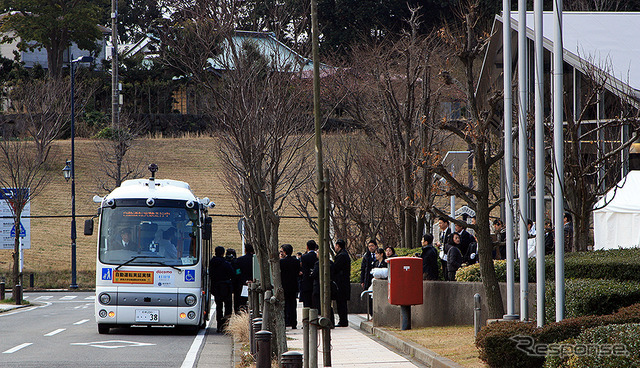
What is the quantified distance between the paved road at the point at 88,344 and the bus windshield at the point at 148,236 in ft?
5.33

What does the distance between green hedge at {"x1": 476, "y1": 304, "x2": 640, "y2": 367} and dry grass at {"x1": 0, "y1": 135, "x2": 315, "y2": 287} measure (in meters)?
28.6

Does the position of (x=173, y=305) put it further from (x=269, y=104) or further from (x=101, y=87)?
Answer: (x=101, y=87)

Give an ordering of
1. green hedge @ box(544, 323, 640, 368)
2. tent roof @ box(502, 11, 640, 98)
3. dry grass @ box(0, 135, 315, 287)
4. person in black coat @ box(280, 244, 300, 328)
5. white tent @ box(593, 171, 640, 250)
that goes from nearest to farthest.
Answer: green hedge @ box(544, 323, 640, 368) → person in black coat @ box(280, 244, 300, 328) → white tent @ box(593, 171, 640, 250) → tent roof @ box(502, 11, 640, 98) → dry grass @ box(0, 135, 315, 287)

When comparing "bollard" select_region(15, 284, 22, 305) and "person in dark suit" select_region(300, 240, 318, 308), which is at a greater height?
"person in dark suit" select_region(300, 240, 318, 308)

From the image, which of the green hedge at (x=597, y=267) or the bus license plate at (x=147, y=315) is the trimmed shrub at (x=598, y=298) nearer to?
the green hedge at (x=597, y=267)

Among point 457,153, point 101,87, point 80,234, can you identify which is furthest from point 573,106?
point 101,87

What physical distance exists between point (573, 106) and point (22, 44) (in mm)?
48090

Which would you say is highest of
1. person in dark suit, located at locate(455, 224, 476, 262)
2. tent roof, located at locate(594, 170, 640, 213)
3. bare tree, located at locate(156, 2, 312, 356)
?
bare tree, located at locate(156, 2, 312, 356)

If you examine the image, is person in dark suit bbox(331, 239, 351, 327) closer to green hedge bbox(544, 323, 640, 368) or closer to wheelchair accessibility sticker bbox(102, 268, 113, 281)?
wheelchair accessibility sticker bbox(102, 268, 113, 281)

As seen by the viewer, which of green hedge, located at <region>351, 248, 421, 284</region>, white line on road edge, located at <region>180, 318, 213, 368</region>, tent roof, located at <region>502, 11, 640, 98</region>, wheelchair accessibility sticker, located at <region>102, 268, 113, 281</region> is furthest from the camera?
tent roof, located at <region>502, 11, 640, 98</region>

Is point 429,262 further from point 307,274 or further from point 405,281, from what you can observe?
point 307,274

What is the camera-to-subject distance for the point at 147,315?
16.4m

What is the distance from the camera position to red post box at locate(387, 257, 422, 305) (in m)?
15.0

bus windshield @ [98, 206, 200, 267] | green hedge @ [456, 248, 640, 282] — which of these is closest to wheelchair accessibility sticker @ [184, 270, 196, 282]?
bus windshield @ [98, 206, 200, 267]
